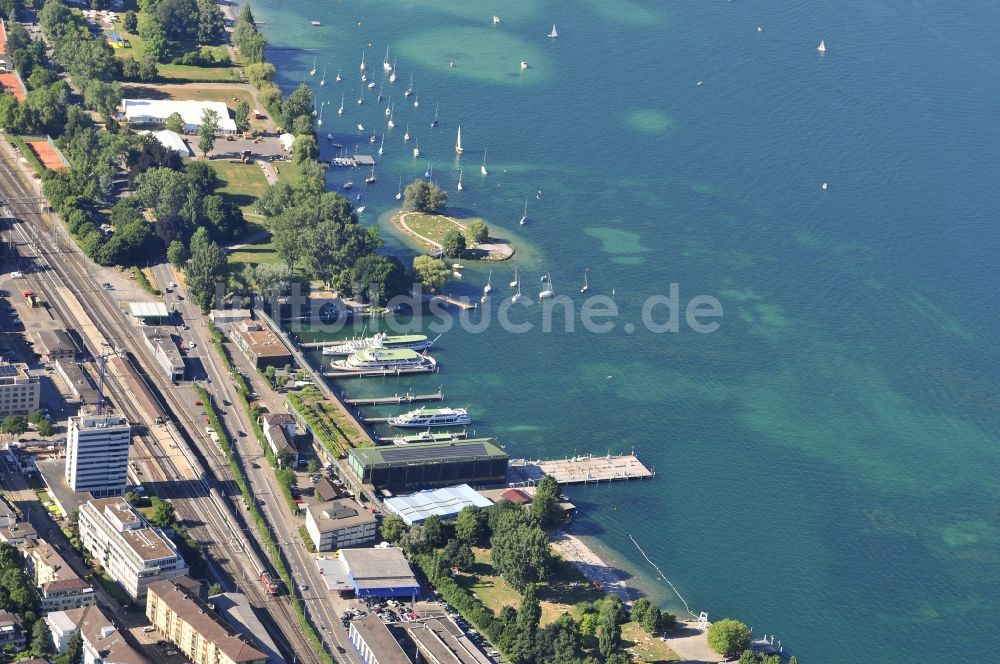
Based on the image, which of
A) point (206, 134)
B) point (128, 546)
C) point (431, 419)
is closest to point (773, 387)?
point (431, 419)

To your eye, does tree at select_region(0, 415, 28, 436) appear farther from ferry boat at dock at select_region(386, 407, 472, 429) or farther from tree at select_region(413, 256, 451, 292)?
tree at select_region(413, 256, 451, 292)

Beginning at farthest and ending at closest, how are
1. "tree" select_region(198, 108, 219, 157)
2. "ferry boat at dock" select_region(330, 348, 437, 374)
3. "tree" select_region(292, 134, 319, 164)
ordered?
"tree" select_region(198, 108, 219, 157), "tree" select_region(292, 134, 319, 164), "ferry boat at dock" select_region(330, 348, 437, 374)

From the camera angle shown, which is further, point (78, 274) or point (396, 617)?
point (78, 274)

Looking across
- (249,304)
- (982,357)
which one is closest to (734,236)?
(982,357)

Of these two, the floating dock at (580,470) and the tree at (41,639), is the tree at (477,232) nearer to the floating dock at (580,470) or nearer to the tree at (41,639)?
the floating dock at (580,470)

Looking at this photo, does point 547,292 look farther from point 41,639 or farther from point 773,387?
point 41,639

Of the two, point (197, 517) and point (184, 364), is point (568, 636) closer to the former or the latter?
point (197, 517)

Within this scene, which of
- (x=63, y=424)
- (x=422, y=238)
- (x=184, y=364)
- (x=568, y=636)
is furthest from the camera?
(x=422, y=238)

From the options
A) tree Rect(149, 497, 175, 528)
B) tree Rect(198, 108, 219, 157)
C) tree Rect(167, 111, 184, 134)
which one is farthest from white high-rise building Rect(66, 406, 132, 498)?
tree Rect(167, 111, 184, 134)
